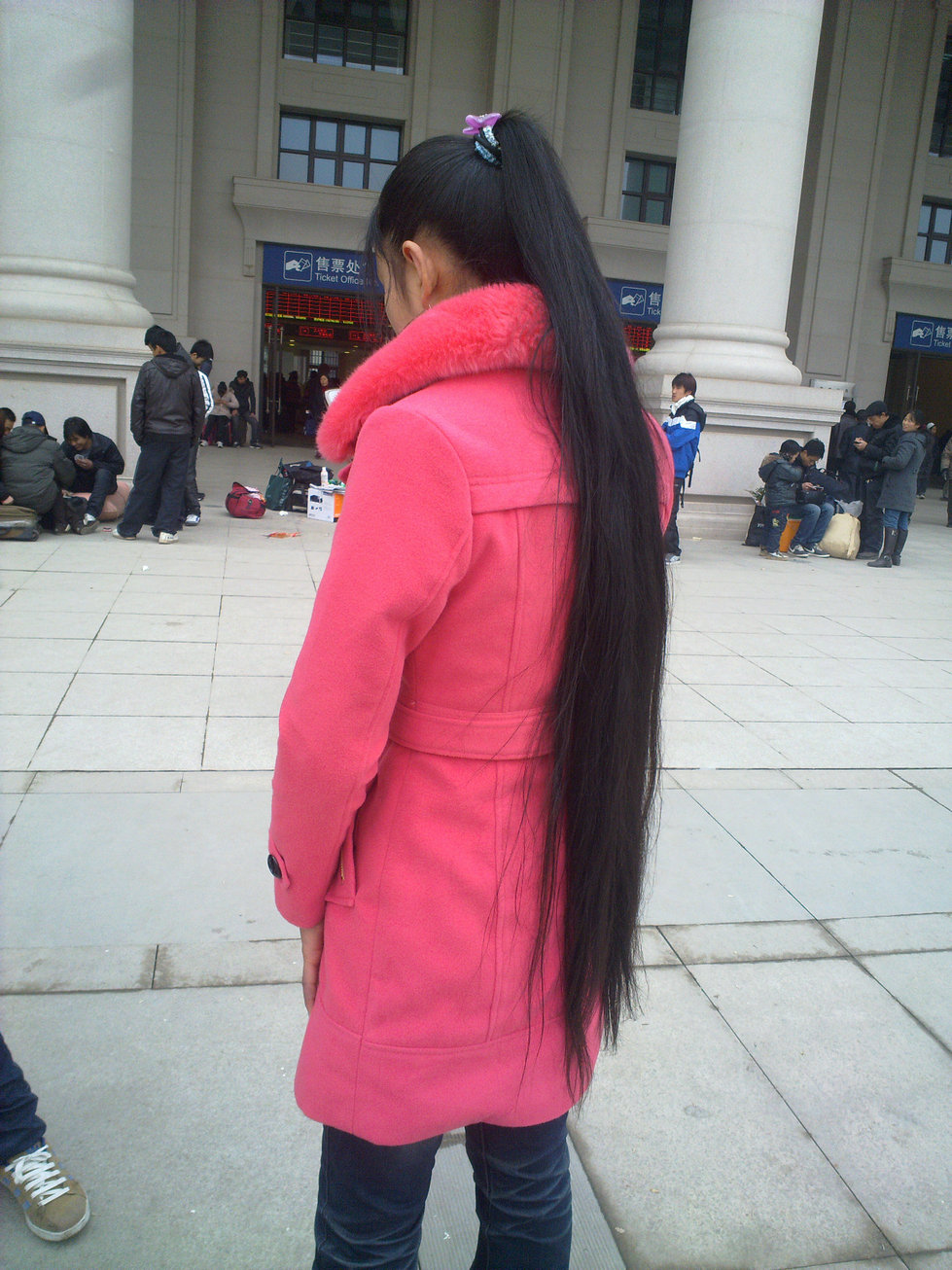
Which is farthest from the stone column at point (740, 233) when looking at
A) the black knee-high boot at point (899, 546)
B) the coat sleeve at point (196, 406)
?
the coat sleeve at point (196, 406)

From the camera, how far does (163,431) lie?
9.09m

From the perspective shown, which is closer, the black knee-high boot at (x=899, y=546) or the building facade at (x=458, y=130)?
the black knee-high boot at (x=899, y=546)

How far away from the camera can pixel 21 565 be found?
7781mm

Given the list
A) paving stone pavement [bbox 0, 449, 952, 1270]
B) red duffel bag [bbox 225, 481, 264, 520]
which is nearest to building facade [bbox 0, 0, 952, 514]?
red duffel bag [bbox 225, 481, 264, 520]

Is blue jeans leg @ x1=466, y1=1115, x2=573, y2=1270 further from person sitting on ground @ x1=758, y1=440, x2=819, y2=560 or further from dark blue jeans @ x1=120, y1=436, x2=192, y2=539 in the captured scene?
person sitting on ground @ x1=758, y1=440, x2=819, y2=560

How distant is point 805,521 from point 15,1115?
10.9 metres

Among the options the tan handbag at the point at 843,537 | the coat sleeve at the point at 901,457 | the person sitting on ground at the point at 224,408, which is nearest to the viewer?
the coat sleeve at the point at 901,457

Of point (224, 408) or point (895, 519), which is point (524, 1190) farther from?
point (224, 408)

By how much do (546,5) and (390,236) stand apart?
2275 cm

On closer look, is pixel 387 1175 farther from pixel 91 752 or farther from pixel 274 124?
pixel 274 124

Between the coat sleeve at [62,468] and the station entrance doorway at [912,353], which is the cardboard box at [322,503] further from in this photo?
the station entrance doorway at [912,353]

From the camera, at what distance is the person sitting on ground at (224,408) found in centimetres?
2033

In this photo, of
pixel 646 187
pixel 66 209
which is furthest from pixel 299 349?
pixel 66 209

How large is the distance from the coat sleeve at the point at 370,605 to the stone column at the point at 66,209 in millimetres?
10774
